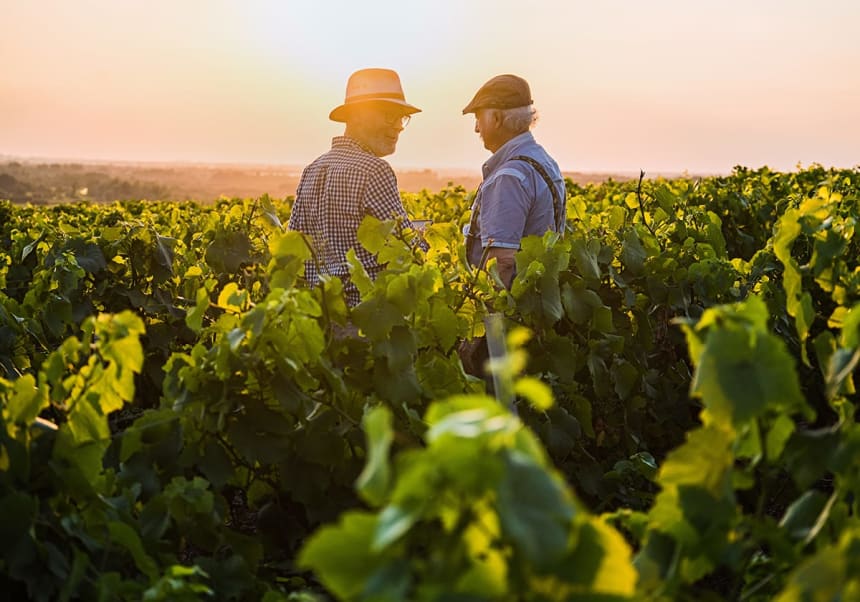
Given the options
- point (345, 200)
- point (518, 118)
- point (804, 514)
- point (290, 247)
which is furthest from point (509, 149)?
point (804, 514)

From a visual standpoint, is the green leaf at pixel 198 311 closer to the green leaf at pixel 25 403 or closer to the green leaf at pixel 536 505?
the green leaf at pixel 25 403

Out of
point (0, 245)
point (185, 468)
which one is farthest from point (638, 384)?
point (0, 245)

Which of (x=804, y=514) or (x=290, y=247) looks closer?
(x=804, y=514)

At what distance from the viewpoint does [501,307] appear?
146 inches

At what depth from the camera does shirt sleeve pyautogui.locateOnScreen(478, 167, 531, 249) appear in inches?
180

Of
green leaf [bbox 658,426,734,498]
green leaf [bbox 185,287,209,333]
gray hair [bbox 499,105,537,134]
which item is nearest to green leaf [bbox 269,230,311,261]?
green leaf [bbox 185,287,209,333]

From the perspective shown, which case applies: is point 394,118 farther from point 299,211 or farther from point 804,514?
point 804,514

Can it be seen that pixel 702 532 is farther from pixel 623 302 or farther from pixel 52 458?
pixel 623 302

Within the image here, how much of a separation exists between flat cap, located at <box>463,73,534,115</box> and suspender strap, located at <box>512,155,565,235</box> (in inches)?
11.8

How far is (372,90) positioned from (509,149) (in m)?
0.72

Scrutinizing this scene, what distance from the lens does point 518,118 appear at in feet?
16.1

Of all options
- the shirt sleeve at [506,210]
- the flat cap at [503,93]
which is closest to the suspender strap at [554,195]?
the shirt sleeve at [506,210]

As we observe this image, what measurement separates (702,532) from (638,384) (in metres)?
2.87

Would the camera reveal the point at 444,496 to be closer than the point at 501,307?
Yes
